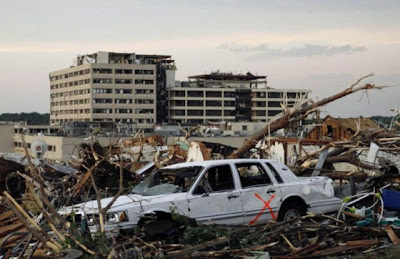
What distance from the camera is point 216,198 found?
35.7 ft

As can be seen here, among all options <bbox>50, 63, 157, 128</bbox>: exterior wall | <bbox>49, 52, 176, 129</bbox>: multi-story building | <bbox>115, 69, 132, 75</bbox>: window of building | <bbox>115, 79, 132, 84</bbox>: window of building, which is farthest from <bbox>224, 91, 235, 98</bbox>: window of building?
<bbox>115, 69, 132, 75</bbox>: window of building

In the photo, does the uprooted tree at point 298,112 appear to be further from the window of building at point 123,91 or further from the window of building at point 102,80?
the window of building at point 123,91

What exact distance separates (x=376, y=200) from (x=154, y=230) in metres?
4.98

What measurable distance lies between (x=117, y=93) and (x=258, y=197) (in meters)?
124

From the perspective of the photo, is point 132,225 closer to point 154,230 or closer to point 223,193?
point 154,230

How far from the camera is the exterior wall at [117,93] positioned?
130250 millimetres

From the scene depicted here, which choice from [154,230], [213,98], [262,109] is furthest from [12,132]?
[154,230]


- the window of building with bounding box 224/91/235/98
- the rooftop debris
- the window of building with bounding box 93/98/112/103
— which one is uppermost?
the window of building with bounding box 224/91/235/98

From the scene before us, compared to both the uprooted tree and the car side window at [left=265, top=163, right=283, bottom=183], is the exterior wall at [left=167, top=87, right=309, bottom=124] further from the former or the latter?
the car side window at [left=265, top=163, right=283, bottom=183]

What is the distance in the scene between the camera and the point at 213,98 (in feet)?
440

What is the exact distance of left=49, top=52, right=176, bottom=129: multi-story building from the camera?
13062 centimetres

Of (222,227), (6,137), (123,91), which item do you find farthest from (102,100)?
(222,227)

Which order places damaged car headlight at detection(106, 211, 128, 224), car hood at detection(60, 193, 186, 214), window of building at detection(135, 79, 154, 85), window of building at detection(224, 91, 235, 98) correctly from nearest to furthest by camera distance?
1. damaged car headlight at detection(106, 211, 128, 224)
2. car hood at detection(60, 193, 186, 214)
3. window of building at detection(135, 79, 154, 85)
4. window of building at detection(224, 91, 235, 98)

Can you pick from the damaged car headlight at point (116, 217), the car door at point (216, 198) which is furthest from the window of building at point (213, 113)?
the damaged car headlight at point (116, 217)
